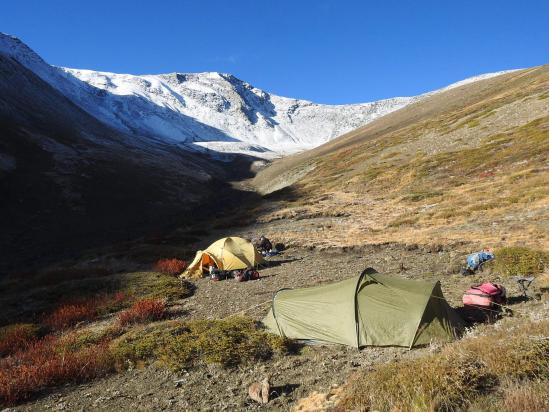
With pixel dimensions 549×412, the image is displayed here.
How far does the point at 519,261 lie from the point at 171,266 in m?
20.8

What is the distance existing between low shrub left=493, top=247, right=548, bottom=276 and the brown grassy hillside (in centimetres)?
280

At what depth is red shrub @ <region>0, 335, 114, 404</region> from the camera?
1124 cm

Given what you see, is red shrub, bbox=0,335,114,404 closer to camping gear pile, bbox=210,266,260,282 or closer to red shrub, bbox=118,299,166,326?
red shrub, bbox=118,299,166,326

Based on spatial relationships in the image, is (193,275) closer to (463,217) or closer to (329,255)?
(329,255)

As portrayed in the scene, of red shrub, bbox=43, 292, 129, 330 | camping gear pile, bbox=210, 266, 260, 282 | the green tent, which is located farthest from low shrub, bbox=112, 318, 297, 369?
camping gear pile, bbox=210, 266, 260, 282

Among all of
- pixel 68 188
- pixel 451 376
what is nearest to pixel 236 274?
pixel 451 376

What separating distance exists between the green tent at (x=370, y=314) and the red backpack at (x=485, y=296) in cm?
146

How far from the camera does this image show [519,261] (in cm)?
1900

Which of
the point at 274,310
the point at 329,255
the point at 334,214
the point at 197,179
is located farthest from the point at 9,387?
the point at 197,179

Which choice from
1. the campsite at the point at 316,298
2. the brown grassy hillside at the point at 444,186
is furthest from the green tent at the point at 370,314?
the brown grassy hillside at the point at 444,186

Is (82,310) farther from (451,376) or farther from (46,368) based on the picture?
(451,376)

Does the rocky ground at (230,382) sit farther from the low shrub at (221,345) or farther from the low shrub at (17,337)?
the low shrub at (17,337)

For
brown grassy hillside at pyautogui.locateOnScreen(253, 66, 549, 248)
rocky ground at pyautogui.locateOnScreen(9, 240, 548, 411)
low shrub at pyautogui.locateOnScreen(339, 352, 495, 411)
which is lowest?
rocky ground at pyautogui.locateOnScreen(9, 240, 548, 411)

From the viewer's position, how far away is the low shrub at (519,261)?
1819 cm
